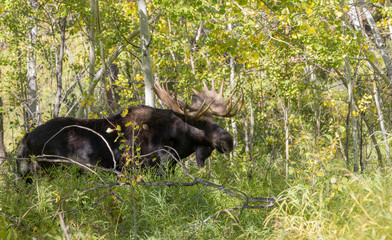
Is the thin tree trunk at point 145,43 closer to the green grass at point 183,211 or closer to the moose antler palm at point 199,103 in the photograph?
the moose antler palm at point 199,103

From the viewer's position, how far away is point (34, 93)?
34.9 ft

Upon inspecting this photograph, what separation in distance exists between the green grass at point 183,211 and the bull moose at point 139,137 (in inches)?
21.8

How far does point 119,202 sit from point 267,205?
1.80 metres

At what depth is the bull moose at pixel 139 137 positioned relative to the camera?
261 inches

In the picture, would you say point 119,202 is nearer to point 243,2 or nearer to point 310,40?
point 243,2

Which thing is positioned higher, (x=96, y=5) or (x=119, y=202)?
(x=96, y=5)

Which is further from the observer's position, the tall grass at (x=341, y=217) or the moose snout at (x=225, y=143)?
the moose snout at (x=225, y=143)

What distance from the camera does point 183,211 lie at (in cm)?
540

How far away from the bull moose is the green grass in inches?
21.8

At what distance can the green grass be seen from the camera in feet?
13.7

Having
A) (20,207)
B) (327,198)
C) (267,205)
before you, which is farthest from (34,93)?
(327,198)

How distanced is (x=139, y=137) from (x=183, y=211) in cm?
186

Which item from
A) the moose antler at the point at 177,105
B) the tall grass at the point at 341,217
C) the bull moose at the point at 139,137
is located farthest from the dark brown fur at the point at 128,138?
the tall grass at the point at 341,217

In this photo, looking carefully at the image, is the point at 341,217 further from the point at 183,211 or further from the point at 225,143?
the point at 225,143
